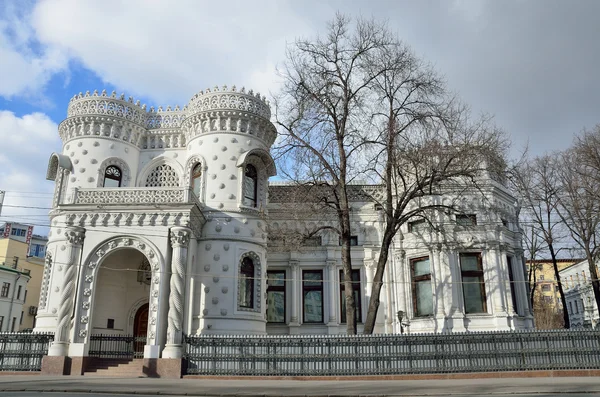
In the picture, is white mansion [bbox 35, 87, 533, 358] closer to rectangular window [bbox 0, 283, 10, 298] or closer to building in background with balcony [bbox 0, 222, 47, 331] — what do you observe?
building in background with balcony [bbox 0, 222, 47, 331]

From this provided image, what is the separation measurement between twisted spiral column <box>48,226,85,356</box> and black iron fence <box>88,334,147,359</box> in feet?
6.22

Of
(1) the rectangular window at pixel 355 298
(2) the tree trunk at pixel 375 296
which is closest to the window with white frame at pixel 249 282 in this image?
(1) the rectangular window at pixel 355 298

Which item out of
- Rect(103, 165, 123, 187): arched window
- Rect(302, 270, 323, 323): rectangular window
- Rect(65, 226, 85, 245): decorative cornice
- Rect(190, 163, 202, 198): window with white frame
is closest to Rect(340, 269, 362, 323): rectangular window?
Rect(302, 270, 323, 323): rectangular window

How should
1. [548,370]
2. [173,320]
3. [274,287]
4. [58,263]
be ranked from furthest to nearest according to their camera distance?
[274,287]
[58,263]
[173,320]
[548,370]

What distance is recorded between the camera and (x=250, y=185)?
81.0 ft

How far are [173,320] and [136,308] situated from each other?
19.3 feet

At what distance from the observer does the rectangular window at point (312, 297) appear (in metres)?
25.9

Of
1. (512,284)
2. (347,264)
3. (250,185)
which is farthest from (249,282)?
(512,284)

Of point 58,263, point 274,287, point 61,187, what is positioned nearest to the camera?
point 58,263

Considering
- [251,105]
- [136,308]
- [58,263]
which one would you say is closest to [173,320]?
[136,308]

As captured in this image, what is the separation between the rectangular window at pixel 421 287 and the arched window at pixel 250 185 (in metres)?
8.89

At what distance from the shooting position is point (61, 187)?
79.2 ft

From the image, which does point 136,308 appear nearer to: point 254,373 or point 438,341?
point 254,373

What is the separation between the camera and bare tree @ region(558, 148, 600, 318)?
73.8 ft
